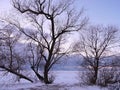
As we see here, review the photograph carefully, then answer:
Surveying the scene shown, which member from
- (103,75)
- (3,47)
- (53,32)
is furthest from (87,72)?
(3,47)

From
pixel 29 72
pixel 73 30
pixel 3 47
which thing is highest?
pixel 73 30

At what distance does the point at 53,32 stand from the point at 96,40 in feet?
39.5

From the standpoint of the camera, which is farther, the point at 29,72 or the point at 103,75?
the point at 29,72

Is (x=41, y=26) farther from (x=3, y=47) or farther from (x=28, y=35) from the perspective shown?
(x=3, y=47)

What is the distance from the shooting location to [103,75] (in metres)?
25.9

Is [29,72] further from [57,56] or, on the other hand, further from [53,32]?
[53,32]

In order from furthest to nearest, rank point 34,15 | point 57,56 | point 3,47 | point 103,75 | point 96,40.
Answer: point 96,40 → point 57,56 → point 34,15 → point 103,75 → point 3,47

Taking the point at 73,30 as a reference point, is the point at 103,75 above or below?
below

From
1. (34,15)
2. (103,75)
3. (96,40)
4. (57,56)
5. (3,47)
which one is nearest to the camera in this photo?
(3,47)

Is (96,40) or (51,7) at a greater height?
(51,7)

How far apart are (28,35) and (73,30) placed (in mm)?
4691

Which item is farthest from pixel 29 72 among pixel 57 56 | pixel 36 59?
pixel 57 56

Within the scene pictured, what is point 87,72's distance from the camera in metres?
29.3

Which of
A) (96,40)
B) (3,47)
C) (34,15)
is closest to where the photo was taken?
(3,47)
